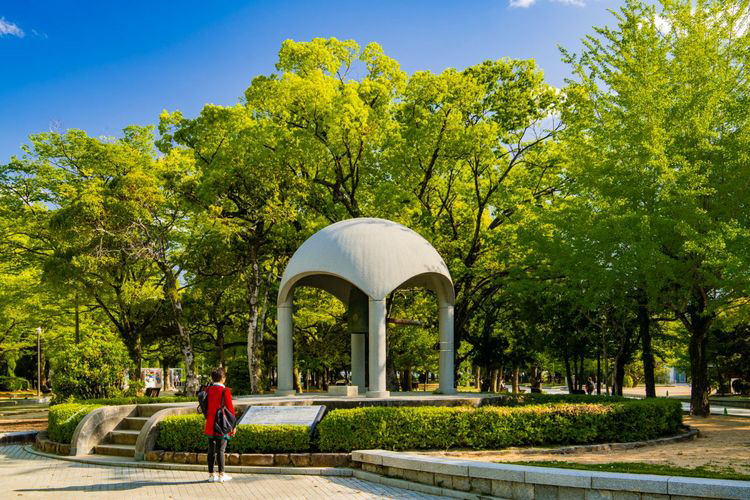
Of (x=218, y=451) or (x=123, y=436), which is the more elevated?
(x=218, y=451)

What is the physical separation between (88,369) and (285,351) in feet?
20.5

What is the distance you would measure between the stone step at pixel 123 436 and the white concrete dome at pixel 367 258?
5.42 m

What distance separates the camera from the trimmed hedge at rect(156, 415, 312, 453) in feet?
40.0

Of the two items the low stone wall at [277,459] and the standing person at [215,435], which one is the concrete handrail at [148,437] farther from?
the standing person at [215,435]

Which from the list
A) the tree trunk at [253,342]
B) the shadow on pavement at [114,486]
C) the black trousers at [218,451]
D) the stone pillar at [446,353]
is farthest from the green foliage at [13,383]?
the black trousers at [218,451]

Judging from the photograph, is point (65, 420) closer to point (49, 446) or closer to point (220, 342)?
point (49, 446)

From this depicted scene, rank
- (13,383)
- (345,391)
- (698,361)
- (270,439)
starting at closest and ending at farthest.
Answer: (270,439)
(345,391)
(698,361)
(13,383)

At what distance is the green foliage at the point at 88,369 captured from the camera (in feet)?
63.8

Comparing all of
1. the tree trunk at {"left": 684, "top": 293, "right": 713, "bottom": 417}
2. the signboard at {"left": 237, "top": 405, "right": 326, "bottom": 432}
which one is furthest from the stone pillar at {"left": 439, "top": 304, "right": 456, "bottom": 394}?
the tree trunk at {"left": 684, "top": 293, "right": 713, "bottom": 417}

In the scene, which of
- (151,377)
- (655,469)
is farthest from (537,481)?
(151,377)

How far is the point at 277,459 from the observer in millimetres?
11938

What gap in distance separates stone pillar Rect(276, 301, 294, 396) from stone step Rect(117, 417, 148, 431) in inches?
161

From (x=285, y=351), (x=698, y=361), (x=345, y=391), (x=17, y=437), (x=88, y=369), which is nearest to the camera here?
(x=17, y=437)

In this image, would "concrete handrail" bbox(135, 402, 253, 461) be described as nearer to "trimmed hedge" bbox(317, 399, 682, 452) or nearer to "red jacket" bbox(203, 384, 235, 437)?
"red jacket" bbox(203, 384, 235, 437)
